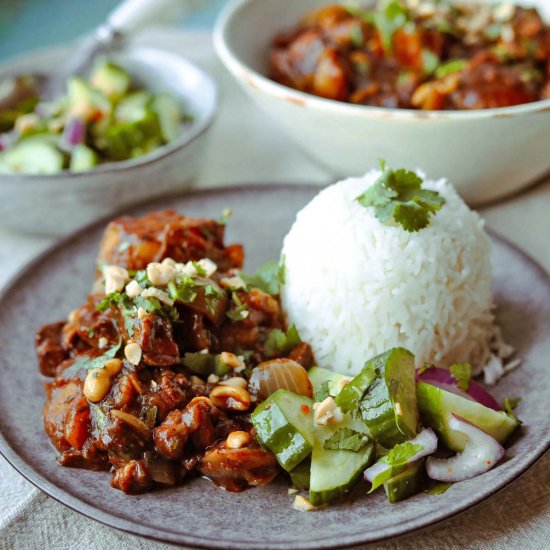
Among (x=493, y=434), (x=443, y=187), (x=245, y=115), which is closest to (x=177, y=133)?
(x=245, y=115)

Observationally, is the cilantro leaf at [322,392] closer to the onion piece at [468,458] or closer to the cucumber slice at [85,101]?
the onion piece at [468,458]

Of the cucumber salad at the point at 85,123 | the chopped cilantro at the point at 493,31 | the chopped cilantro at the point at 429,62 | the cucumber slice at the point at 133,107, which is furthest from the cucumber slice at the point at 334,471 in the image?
the chopped cilantro at the point at 493,31

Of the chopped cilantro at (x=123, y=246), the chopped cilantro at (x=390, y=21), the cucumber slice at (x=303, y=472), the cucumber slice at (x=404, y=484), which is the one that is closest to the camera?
the cucumber slice at (x=404, y=484)

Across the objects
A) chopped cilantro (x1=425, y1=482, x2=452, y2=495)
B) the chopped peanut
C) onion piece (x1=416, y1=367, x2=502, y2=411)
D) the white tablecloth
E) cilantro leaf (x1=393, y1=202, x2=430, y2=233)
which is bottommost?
the white tablecloth

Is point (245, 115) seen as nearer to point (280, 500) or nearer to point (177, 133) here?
point (177, 133)

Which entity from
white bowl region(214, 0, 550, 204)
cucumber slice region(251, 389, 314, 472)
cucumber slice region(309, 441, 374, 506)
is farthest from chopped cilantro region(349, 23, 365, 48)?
cucumber slice region(309, 441, 374, 506)

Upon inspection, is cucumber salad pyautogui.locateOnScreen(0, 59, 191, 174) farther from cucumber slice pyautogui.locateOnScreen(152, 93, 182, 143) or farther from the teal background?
the teal background

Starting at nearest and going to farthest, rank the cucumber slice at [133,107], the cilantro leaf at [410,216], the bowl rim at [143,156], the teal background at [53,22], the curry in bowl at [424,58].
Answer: the cilantro leaf at [410,216] < the bowl rim at [143,156] < the curry in bowl at [424,58] < the cucumber slice at [133,107] < the teal background at [53,22]
